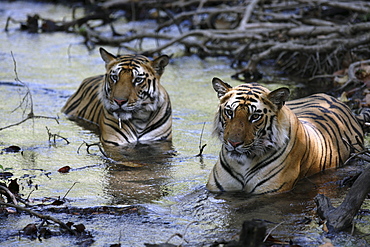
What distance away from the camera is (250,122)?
460cm

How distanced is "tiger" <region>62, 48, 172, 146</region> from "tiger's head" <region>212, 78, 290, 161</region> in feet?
5.93

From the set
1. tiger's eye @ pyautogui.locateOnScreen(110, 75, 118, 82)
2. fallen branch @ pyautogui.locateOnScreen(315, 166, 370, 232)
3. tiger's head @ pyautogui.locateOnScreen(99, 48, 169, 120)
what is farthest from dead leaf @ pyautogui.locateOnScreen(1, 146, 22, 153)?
fallen branch @ pyautogui.locateOnScreen(315, 166, 370, 232)

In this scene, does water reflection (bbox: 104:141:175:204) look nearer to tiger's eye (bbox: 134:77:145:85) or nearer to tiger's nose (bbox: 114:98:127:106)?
tiger's nose (bbox: 114:98:127:106)

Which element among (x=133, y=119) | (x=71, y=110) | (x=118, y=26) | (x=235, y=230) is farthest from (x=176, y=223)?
(x=118, y=26)

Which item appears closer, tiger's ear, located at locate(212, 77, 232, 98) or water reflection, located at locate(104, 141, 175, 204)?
tiger's ear, located at locate(212, 77, 232, 98)

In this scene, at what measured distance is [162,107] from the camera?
267 inches

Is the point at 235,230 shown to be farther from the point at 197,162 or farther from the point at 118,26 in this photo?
the point at 118,26

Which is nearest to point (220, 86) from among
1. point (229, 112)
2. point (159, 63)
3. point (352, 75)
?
point (229, 112)

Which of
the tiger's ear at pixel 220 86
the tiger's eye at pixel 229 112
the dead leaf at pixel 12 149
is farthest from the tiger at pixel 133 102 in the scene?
Answer: the tiger's eye at pixel 229 112

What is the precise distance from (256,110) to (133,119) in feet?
7.63

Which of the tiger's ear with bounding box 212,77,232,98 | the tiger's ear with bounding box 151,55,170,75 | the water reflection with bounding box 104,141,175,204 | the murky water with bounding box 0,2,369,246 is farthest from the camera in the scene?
the tiger's ear with bounding box 151,55,170,75

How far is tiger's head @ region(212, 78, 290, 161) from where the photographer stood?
4.54m

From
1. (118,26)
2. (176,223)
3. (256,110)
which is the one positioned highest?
(256,110)

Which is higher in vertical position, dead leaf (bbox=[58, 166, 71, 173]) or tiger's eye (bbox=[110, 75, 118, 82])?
tiger's eye (bbox=[110, 75, 118, 82])
